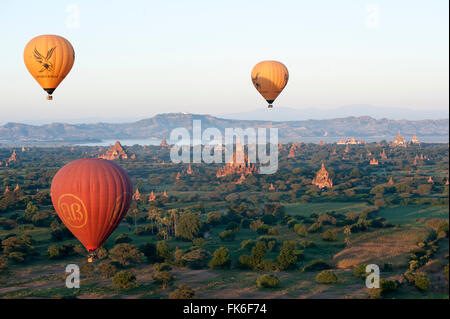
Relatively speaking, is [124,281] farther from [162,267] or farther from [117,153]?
[117,153]

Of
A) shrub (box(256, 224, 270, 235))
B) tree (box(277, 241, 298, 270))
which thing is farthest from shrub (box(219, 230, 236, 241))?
tree (box(277, 241, 298, 270))

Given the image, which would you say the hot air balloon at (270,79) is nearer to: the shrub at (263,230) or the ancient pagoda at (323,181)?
the shrub at (263,230)

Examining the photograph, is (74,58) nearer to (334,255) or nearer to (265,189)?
(334,255)

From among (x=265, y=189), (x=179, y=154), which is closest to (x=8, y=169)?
(x=265, y=189)

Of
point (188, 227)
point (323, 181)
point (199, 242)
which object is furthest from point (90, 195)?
point (323, 181)

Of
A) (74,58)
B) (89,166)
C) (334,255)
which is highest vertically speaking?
(74,58)

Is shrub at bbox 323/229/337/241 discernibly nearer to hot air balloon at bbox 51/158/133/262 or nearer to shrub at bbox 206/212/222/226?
shrub at bbox 206/212/222/226
